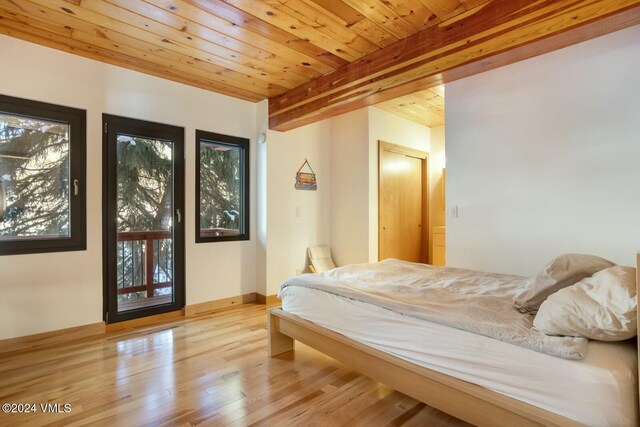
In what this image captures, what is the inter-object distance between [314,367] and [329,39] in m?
2.47

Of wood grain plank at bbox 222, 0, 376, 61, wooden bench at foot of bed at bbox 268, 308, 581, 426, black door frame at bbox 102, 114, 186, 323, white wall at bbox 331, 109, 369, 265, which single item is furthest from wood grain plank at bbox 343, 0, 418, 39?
black door frame at bbox 102, 114, 186, 323

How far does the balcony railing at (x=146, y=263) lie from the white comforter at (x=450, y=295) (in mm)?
1771

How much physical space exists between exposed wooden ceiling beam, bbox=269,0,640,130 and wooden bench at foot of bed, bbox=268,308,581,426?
1.97 metres

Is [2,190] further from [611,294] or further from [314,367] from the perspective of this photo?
[611,294]

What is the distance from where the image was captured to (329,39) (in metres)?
2.56

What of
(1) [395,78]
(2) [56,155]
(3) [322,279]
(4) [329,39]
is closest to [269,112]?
(4) [329,39]

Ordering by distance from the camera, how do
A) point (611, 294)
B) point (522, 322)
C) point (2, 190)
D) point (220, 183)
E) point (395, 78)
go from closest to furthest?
point (611, 294) → point (522, 322) → point (2, 190) → point (395, 78) → point (220, 183)

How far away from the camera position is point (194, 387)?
80.2 inches

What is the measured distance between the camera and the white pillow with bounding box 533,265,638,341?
1.16 m

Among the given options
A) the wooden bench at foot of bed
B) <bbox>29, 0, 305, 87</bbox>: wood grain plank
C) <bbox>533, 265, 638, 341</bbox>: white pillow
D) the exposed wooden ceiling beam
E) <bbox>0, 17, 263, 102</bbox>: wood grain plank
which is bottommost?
the wooden bench at foot of bed

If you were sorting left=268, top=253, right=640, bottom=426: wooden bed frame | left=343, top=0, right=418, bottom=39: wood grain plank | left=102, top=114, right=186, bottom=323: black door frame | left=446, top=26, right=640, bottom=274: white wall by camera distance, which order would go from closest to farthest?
left=268, top=253, right=640, bottom=426: wooden bed frame < left=343, top=0, right=418, bottom=39: wood grain plank < left=446, top=26, right=640, bottom=274: white wall < left=102, top=114, right=186, bottom=323: black door frame

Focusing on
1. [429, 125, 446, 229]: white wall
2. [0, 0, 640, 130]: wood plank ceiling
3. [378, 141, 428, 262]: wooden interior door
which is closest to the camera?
[0, 0, 640, 130]: wood plank ceiling

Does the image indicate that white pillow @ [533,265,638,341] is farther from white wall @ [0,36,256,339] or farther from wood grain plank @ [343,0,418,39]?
white wall @ [0,36,256,339]

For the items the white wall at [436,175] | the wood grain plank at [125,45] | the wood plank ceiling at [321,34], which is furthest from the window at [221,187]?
the white wall at [436,175]
